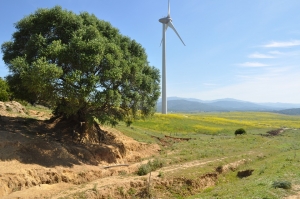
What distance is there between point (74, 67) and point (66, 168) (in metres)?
8.39

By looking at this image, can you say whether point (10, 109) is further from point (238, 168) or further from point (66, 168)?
point (238, 168)

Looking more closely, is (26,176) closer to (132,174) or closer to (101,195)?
(101,195)

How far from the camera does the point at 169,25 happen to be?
253 ft

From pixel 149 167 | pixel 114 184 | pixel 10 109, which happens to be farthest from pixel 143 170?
pixel 10 109

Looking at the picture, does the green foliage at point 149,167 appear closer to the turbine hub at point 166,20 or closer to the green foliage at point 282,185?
the green foliage at point 282,185

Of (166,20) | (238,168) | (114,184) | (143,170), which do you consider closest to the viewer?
(114,184)

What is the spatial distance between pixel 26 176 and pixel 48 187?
1602mm

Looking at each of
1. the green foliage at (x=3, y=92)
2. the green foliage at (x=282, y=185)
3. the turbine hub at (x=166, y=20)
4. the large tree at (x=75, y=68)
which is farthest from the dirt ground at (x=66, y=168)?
the turbine hub at (x=166, y=20)

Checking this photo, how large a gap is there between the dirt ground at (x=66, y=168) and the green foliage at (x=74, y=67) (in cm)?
296

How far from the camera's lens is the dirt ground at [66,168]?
1617 cm

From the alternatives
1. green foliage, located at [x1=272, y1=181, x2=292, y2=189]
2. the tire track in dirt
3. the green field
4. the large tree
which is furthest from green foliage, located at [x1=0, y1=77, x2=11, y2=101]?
green foliage, located at [x1=272, y1=181, x2=292, y2=189]

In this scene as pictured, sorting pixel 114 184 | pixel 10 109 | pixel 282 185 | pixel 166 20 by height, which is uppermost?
pixel 166 20

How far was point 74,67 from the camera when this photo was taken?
861 inches

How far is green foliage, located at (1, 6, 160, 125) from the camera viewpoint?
66.4 ft
